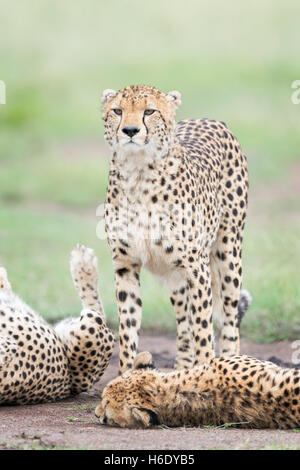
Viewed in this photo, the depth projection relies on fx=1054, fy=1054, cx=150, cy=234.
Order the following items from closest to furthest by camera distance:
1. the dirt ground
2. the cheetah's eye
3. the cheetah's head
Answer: the dirt ground → the cheetah's head → the cheetah's eye

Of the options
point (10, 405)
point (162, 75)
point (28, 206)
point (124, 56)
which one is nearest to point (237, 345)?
point (10, 405)

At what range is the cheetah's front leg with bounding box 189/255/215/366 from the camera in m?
5.17

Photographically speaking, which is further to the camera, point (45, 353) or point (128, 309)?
point (128, 309)

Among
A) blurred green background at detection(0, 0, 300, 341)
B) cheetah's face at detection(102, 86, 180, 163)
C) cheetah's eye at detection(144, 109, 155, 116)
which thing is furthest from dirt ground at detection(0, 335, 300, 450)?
blurred green background at detection(0, 0, 300, 341)

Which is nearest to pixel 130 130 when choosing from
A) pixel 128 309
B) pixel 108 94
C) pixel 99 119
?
pixel 108 94

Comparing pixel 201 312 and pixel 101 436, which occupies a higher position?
pixel 201 312

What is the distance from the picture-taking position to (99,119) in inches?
719

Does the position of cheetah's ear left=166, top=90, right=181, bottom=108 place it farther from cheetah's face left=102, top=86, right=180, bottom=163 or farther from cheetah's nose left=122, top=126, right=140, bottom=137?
cheetah's nose left=122, top=126, right=140, bottom=137

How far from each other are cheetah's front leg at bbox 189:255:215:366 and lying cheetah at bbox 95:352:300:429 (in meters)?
0.83

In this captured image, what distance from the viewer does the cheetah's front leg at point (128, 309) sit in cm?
520

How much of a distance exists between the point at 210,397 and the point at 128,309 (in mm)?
1110

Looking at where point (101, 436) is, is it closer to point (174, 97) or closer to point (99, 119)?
point (174, 97)

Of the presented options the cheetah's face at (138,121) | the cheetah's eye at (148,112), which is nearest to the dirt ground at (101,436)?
the cheetah's face at (138,121)

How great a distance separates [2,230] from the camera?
450 inches
